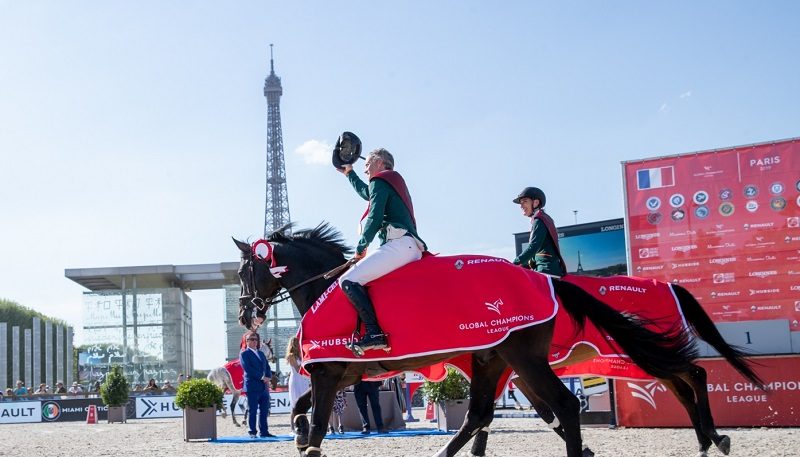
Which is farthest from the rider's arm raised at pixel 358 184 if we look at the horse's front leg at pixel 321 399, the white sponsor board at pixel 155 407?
the white sponsor board at pixel 155 407

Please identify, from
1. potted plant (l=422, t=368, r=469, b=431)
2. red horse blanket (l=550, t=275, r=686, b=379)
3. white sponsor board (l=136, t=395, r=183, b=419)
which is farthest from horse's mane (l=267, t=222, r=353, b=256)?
white sponsor board (l=136, t=395, r=183, b=419)

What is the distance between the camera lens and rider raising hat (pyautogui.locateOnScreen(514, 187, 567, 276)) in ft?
30.3

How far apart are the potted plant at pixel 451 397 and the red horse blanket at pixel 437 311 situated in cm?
776

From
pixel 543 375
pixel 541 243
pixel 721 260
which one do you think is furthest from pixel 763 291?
pixel 543 375

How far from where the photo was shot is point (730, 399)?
13.1 metres

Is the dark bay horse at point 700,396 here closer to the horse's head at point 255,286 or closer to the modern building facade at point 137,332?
the horse's head at point 255,286

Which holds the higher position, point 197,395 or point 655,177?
point 655,177

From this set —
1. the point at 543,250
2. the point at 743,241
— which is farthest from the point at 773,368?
the point at 543,250

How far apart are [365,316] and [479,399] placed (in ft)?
5.24

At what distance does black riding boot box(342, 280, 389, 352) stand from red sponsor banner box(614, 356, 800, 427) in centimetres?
765

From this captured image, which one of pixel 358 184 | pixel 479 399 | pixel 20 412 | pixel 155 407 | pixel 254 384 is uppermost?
pixel 358 184

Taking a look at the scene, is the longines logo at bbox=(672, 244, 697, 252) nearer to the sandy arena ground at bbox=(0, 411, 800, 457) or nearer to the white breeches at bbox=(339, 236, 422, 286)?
the sandy arena ground at bbox=(0, 411, 800, 457)

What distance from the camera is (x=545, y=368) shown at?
6781 millimetres

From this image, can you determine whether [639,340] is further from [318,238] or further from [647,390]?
[647,390]
